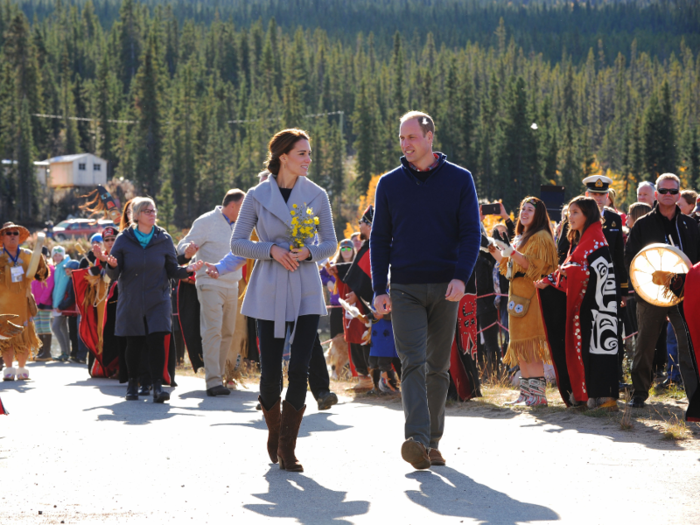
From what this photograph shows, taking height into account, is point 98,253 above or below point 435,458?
above

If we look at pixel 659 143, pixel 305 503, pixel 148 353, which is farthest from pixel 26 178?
pixel 305 503

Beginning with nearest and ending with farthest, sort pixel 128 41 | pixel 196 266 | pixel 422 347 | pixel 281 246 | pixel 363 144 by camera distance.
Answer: pixel 422 347, pixel 281 246, pixel 196 266, pixel 363 144, pixel 128 41

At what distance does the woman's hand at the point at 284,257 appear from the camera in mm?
5688

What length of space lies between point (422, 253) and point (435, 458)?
127 centimetres

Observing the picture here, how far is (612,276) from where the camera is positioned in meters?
8.06

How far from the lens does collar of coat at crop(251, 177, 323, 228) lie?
19.4 feet

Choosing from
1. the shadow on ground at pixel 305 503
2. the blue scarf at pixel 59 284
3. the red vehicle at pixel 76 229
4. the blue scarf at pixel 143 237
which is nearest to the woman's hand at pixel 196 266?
the blue scarf at pixel 143 237

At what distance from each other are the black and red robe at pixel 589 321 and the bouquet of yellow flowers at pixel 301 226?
3076 millimetres

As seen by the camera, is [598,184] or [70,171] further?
[70,171]

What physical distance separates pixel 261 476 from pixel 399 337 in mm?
1172

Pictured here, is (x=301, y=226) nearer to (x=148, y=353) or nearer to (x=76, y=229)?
(x=148, y=353)

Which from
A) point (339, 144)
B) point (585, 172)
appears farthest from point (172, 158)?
point (585, 172)

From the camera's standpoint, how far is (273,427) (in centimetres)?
589

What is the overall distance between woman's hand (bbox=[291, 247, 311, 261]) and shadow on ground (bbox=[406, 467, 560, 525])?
1.47 metres
